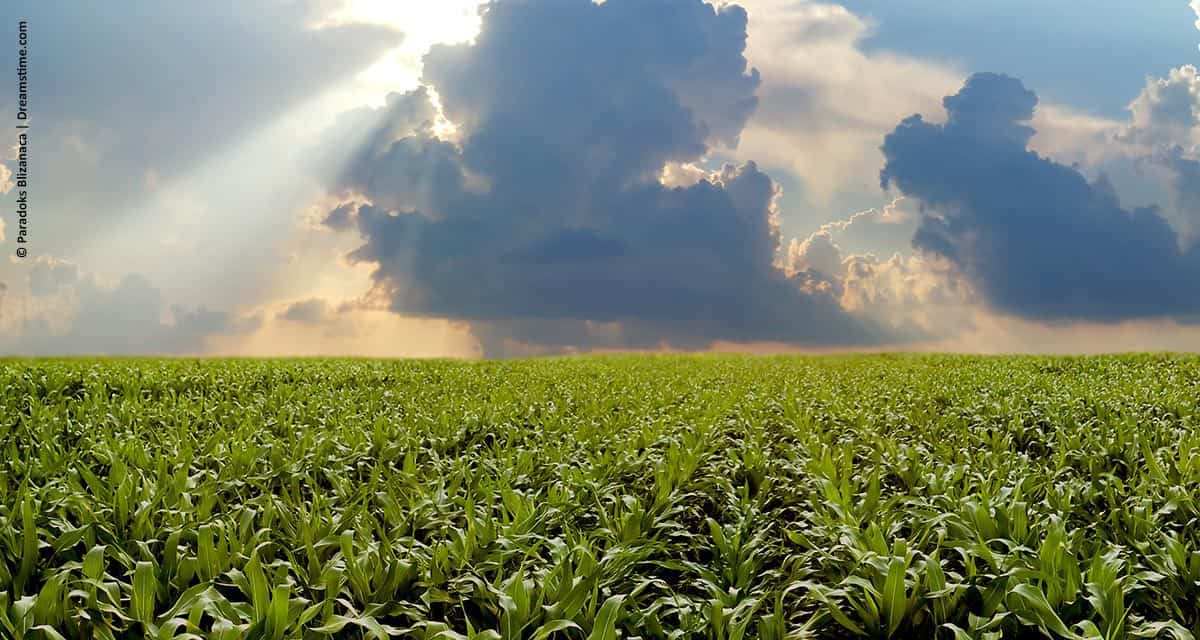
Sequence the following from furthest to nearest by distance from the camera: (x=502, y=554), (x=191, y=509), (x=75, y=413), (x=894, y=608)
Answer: (x=75, y=413)
(x=191, y=509)
(x=502, y=554)
(x=894, y=608)

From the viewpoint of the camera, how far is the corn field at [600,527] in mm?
2844

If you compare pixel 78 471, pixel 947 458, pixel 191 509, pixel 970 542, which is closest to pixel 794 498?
pixel 970 542

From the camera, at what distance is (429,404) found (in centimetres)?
959

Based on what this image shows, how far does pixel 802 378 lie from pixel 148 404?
11.2 meters

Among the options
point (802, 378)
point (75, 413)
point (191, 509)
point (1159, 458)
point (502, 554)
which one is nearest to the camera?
point (502, 554)

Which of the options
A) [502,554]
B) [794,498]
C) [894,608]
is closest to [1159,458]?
[794,498]

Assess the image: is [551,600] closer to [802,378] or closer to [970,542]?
[970,542]

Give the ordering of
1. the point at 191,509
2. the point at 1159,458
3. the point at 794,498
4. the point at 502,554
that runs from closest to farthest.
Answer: the point at 502,554 → the point at 191,509 → the point at 794,498 → the point at 1159,458

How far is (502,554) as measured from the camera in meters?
3.35

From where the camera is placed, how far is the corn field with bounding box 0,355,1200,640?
112 inches

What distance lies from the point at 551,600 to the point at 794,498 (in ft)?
8.32

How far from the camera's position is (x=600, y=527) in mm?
4020

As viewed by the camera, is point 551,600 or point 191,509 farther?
point 191,509

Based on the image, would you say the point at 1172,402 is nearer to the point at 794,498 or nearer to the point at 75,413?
the point at 794,498
